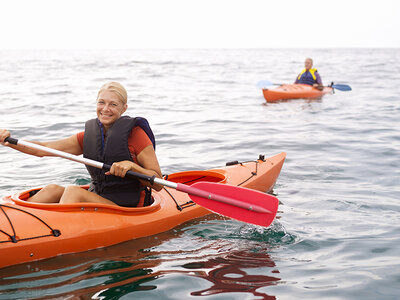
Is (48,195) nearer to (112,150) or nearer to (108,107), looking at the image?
(112,150)

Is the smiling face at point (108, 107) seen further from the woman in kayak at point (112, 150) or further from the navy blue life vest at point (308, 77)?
the navy blue life vest at point (308, 77)

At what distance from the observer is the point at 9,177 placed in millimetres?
6062

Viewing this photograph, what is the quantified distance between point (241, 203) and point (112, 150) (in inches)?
44.7

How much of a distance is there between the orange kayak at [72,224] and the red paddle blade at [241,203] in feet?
1.32

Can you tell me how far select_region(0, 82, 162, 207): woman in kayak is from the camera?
3.64m

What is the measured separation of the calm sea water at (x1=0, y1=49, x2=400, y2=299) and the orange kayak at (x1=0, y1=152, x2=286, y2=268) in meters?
0.08

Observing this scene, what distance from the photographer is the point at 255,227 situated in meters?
4.41

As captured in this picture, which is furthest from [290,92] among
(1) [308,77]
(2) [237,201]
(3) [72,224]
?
(3) [72,224]

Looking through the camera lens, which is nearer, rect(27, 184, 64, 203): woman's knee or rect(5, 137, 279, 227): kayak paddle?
rect(27, 184, 64, 203): woman's knee

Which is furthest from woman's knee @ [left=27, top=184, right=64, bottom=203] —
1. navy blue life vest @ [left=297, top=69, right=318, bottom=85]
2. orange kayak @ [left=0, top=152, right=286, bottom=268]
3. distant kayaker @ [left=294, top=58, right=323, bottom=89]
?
navy blue life vest @ [left=297, top=69, right=318, bottom=85]

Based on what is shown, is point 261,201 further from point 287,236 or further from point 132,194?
point 132,194

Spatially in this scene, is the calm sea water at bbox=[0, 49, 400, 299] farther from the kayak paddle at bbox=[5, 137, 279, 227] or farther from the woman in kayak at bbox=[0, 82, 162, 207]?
the woman in kayak at bbox=[0, 82, 162, 207]

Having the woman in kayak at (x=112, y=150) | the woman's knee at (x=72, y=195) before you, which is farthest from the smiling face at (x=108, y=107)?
the woman's knee at (x=72, y=195)

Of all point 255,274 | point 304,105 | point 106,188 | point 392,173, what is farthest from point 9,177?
point 304,105
